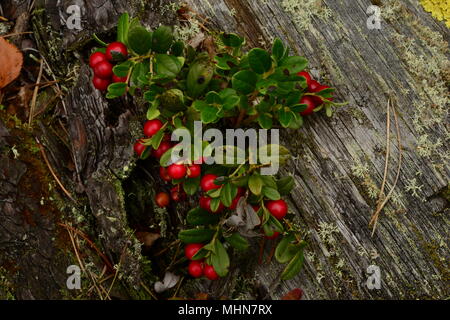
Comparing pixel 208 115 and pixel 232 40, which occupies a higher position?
pixel 232 40

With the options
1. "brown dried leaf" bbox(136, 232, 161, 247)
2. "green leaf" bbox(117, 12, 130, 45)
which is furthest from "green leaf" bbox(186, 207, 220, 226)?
"green leaf" bbox(117, 12, 130, 45)

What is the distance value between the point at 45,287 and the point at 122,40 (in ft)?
5.64

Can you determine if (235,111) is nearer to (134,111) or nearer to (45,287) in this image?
(134,111)

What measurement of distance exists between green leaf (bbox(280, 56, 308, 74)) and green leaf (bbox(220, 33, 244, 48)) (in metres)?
0.34

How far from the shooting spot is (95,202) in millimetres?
3340

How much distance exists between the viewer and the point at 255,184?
291 cm

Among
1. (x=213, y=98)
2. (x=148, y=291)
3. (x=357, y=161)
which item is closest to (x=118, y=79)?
(x=213, y=98)

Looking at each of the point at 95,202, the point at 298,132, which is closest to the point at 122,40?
the point at 95,202

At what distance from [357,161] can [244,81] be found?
1077 mm

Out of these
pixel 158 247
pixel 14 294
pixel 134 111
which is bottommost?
pixel 14 294

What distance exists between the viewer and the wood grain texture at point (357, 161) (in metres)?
3.28

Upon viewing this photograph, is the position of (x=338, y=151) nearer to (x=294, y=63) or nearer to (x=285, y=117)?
(x=285, y=117)

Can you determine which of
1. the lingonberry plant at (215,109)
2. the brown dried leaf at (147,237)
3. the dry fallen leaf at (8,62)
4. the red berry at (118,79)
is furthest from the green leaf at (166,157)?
the dry fallen leaf at (8,62)

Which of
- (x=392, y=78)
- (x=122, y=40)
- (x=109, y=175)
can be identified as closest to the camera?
(x=122, y=40)
